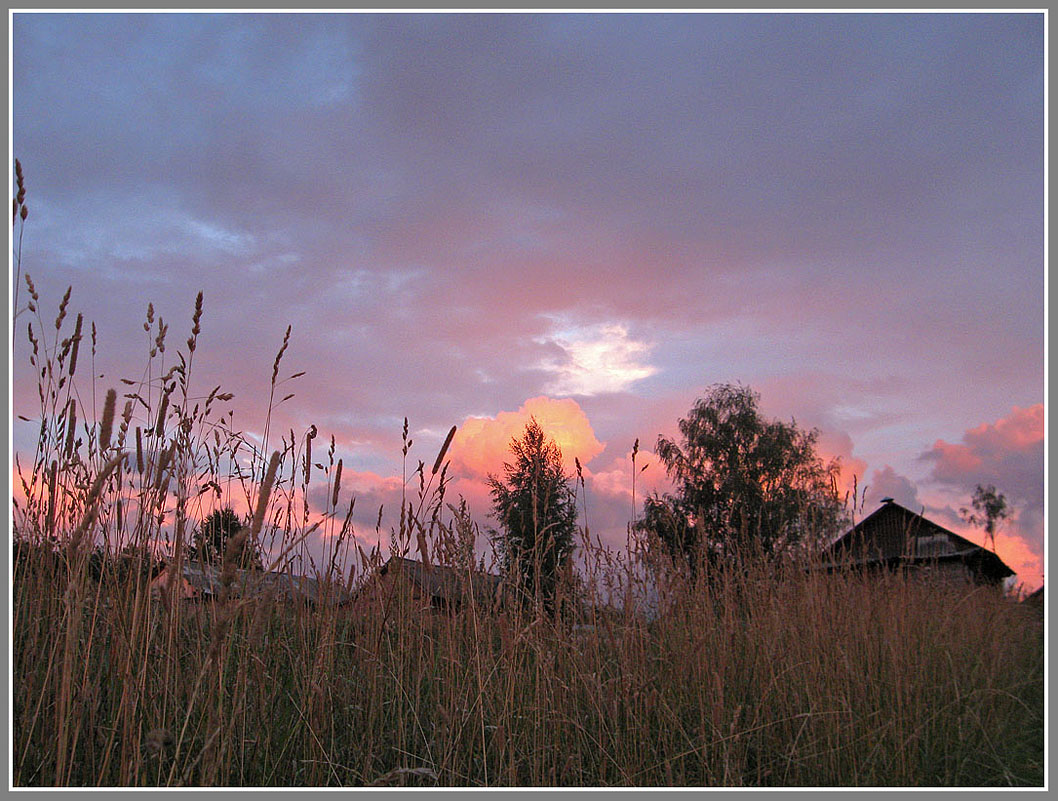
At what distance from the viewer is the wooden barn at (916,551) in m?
4.10

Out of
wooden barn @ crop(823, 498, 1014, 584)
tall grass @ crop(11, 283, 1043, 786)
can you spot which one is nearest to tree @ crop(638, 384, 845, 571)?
wooden barn @ crop(823, 498, 1014, 584)

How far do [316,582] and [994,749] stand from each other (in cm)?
264

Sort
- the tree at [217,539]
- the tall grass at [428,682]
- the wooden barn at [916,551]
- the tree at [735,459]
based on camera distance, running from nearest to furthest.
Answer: the tall grass at [428,682], the tree at [217,539], the wooden barn at [916,551], the tree at [735,459]

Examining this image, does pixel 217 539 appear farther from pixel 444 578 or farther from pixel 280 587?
pixel 444 578

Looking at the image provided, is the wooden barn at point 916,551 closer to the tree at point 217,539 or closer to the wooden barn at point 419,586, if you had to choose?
the wooden barn at point 419,586

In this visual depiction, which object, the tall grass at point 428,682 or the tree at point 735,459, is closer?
the tall grass at point 428,682

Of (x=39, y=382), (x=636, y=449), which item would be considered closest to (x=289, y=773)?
(x=39, y=382)

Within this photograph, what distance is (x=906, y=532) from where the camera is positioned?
165 inches

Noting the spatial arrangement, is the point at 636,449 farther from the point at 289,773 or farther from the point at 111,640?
the point at 111,640

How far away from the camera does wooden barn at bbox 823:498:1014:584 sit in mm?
4102

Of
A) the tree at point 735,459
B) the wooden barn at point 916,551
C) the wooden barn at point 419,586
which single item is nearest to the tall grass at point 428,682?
the wooden barn at point 419,586

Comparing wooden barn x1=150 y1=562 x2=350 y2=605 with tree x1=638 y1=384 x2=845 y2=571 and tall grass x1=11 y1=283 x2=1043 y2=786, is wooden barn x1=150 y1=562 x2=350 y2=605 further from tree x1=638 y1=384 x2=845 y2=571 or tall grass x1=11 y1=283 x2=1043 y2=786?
tree x1=638 y1=384 x2=845 y2=571

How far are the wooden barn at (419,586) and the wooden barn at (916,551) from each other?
214cm

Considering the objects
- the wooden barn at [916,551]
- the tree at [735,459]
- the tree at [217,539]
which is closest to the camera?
the tree at [217,539]
